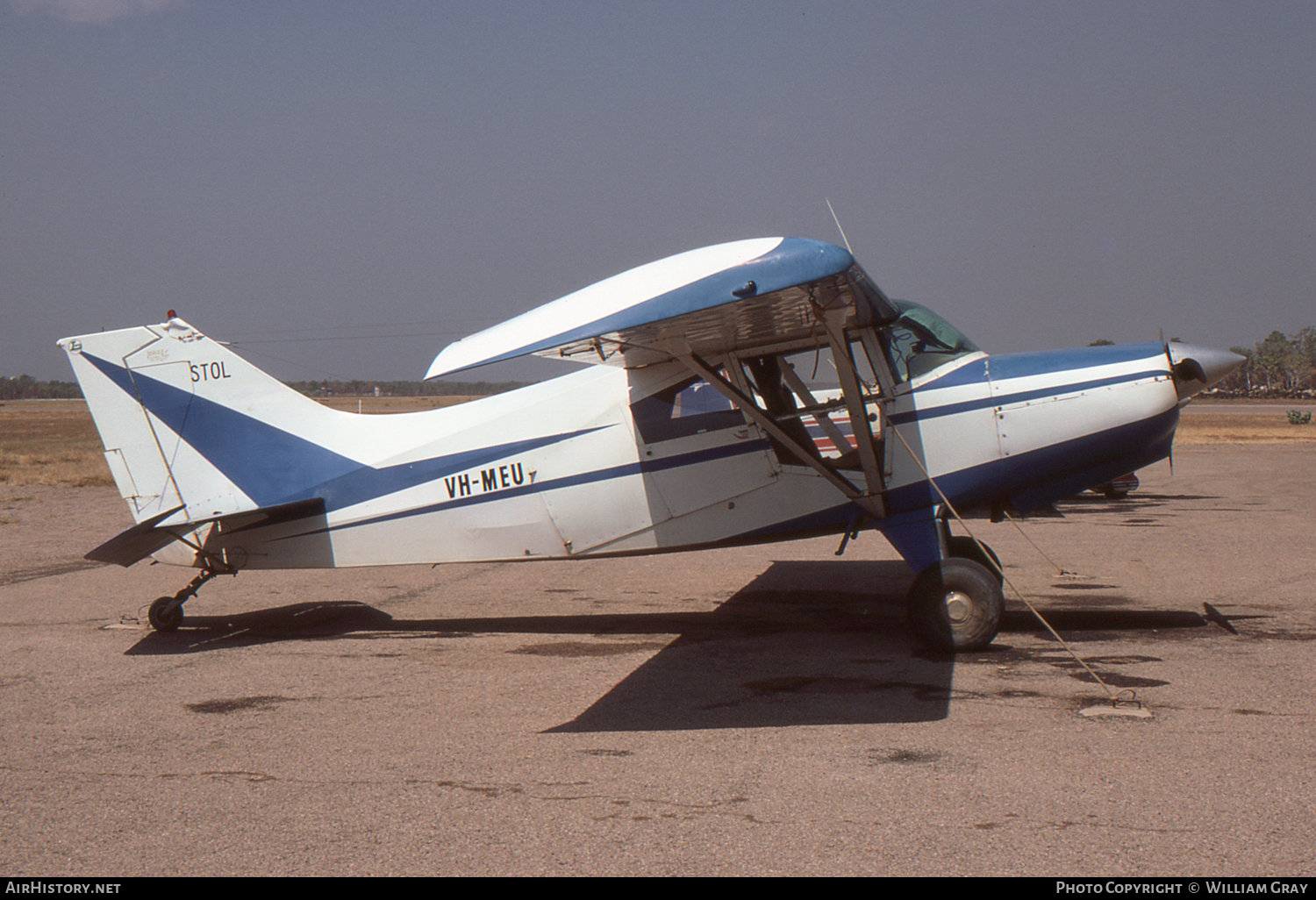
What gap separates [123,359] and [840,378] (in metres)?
6.42

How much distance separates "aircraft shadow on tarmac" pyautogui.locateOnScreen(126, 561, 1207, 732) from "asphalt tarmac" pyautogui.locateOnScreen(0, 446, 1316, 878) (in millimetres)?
40

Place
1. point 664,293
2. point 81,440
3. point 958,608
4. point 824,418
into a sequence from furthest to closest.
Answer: point 81,440 → point 824,418 → point 958,608 → point 664,293

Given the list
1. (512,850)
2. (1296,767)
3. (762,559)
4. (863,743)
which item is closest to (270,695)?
(512,850)

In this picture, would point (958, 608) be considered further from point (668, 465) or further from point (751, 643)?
point (668, 465)

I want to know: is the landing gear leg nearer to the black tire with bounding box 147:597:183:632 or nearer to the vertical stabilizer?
the black tire with bounding box 147:597:183:632

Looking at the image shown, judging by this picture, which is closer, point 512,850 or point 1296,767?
point 512,850

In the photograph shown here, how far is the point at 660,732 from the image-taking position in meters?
5.51

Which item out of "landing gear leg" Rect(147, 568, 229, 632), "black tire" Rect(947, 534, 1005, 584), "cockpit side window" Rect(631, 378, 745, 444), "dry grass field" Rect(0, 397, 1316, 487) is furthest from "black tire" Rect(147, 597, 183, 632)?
"black tire" Rect(947, 534, 1005, 584)

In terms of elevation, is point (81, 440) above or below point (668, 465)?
above

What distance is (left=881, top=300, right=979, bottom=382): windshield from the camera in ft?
24.8

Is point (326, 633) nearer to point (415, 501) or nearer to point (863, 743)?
point (415, 501)

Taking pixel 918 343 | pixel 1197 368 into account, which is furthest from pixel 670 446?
pixel 1197 368

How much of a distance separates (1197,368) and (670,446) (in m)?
4.05

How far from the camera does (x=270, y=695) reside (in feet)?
21.6
